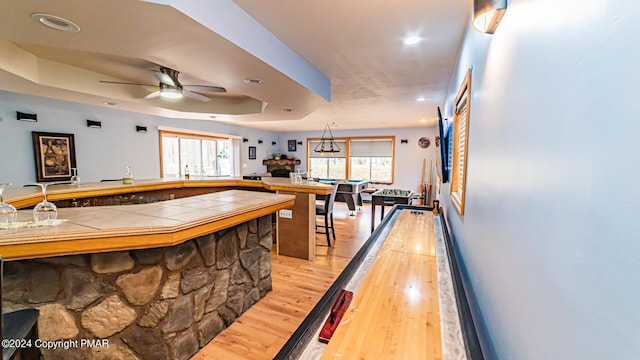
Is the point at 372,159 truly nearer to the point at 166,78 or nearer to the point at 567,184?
the point at 166,78

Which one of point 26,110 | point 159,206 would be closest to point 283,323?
point 159,206

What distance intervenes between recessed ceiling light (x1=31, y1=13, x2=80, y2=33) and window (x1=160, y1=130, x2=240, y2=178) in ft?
14.1

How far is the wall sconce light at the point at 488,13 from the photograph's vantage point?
3.17ft

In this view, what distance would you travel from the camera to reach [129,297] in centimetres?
161

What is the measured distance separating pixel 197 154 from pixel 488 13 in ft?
22.9

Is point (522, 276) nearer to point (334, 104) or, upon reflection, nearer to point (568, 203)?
point (568, 203)

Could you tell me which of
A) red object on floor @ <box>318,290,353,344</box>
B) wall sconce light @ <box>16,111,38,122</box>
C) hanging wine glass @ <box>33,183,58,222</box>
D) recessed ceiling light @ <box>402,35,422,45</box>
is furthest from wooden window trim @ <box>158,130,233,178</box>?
red object on floor @ <box>318,290,353,344</box>

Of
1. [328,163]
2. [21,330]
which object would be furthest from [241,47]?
[328,163]

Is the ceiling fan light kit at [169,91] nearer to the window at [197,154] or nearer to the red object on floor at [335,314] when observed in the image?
the window at [197,154]

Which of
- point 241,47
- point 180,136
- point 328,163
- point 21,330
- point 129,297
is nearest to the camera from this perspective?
point 21,330

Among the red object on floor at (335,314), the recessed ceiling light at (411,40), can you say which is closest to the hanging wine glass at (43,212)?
the red object on floor at (335,314)

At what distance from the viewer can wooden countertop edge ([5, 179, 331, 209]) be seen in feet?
7.53

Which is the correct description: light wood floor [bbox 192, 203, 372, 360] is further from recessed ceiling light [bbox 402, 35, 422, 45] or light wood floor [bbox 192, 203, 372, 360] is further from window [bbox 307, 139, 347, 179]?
window [bbox 307, 139, 347, 179]

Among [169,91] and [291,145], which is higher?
[169,91]
